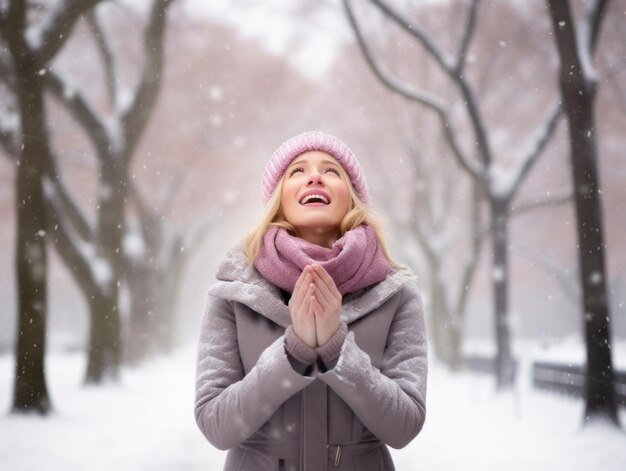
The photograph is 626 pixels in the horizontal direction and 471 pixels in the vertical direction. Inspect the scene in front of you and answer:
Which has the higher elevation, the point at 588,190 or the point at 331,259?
the point at 588,190

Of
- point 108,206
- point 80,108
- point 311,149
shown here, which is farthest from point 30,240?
point 311,149

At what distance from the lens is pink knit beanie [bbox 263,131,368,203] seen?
238 cm

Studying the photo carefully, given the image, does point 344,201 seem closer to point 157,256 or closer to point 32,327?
point 32,327

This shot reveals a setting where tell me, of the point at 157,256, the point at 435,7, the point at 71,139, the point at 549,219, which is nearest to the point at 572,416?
the point at 435,7

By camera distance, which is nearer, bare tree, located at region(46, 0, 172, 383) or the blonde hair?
the blonde hair

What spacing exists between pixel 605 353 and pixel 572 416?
5.11 feet

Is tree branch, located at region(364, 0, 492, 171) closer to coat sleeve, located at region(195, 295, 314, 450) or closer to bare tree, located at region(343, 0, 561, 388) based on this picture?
bare tree, located at region(343, 0, 561, 388)

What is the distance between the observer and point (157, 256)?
1484 centimetres

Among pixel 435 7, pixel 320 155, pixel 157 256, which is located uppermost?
pixel 435 7

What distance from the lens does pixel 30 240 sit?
6.32 metres

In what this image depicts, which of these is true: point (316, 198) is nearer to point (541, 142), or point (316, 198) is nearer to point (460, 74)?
point (460, 74)

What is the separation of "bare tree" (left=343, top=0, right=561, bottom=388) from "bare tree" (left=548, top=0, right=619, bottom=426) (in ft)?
5.73

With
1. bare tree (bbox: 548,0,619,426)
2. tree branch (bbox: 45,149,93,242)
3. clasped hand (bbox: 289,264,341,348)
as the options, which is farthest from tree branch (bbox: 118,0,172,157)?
clasped hand (bbox: 289,264,341,348)

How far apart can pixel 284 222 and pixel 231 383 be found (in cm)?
63
